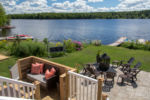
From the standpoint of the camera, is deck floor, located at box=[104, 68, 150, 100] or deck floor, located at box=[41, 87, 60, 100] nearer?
deck floor, located at box=[41, 87, 60, 100]

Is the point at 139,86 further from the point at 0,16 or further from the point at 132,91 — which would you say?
the point at 0,16

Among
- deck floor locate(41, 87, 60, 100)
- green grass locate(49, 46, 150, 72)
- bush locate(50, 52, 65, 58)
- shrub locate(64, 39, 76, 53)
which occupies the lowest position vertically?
deck floor locate(41, 87, 60, 100)

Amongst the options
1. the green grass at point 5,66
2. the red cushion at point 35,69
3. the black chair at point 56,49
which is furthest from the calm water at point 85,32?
the red cushion at point 35,69

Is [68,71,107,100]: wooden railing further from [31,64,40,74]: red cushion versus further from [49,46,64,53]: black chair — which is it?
[49,46,64,53]: black chair

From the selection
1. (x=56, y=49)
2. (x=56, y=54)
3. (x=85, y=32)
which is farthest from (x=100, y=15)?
(x=56, y=49)

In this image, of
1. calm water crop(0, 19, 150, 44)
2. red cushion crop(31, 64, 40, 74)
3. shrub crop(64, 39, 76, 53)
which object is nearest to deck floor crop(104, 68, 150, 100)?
red cushion crop(31, 64, 40, 74)

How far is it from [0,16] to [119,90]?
2705cm

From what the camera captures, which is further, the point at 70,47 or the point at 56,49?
the point at 70,47

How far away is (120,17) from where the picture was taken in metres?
96.2

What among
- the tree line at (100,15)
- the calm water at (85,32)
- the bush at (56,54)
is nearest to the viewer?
the bush at (56,54)

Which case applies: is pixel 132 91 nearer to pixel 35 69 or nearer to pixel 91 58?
pixel 35 69

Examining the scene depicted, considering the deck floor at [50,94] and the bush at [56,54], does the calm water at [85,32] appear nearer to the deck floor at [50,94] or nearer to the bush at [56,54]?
the bush at [56,54]

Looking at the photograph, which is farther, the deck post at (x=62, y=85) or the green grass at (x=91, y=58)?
the green grass at (x=91, y=58)

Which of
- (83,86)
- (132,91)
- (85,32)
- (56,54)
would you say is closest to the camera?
(83,86)
